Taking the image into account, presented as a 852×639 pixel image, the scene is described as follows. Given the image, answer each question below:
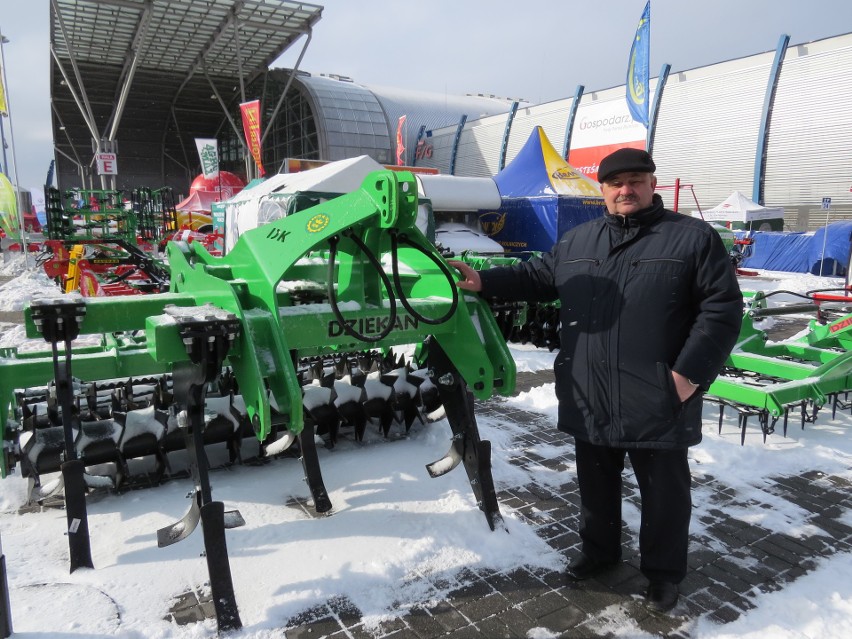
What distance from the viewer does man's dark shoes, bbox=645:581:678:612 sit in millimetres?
2453

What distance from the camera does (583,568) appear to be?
269cm

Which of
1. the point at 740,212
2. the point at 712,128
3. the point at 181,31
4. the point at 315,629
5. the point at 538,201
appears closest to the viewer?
the point at 315,629

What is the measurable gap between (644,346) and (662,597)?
3.50ft

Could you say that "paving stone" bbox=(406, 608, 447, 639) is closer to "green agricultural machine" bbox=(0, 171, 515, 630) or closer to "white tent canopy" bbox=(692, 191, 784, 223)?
"green agricultural machine" bbox=(0, 171, 515, 630)

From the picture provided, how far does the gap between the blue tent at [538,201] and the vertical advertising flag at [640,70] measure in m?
3.16

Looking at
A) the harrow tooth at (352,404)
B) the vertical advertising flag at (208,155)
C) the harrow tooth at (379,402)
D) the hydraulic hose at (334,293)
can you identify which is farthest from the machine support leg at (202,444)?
the vertical advertising flag at (208,155)

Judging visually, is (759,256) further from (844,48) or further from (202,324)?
(202,324)

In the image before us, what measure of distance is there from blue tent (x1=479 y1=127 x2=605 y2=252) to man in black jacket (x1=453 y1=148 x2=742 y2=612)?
12.1 m

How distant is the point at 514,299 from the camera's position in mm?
2947

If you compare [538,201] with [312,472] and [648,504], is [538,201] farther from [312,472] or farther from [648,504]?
[648,504]

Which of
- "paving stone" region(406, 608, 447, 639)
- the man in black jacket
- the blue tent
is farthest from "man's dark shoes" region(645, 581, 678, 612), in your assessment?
the blue tent

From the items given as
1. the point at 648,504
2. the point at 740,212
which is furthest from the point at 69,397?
the point at 740,212

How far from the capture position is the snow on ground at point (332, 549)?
2363 millimetres

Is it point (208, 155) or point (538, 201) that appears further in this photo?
point (208, 155)
